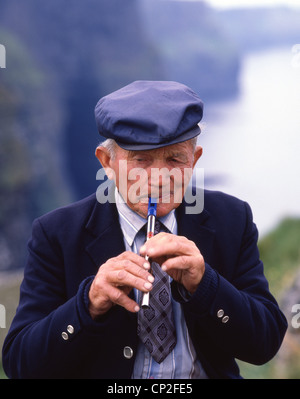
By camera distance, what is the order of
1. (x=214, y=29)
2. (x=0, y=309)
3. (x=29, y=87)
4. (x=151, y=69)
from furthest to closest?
(x=214, y=29) < (x=151, y=69) < (x=29, y=87) < (x=0, y=309)

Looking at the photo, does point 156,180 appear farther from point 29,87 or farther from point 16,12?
point 16,12

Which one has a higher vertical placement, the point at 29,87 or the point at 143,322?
the point at 143,322

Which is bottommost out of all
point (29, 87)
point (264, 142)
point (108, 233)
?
point (264, 142)

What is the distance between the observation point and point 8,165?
2122 inches

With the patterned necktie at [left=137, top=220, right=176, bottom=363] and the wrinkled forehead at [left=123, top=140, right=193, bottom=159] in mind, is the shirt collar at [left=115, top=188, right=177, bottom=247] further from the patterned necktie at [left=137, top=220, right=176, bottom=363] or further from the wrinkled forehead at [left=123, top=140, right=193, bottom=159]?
the wrinkled forehead at [left=123, top=140, right=193, bottom=159]

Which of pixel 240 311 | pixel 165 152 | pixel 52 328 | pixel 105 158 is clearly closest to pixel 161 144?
pixel 165 152

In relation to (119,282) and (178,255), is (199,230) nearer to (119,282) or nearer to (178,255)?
(178,255)

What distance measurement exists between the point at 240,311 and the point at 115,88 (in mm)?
74537

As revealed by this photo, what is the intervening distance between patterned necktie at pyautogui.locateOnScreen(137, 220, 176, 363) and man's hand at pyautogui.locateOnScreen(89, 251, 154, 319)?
27cm

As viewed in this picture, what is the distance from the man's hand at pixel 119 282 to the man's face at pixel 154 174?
0.34 m

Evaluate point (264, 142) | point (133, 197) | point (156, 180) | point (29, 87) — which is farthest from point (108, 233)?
point (264, 142)

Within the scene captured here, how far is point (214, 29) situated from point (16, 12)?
37788mm

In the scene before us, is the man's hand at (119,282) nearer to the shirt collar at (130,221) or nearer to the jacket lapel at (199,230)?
the shirt collar at (130,221)

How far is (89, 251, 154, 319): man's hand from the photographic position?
6.26 ft
